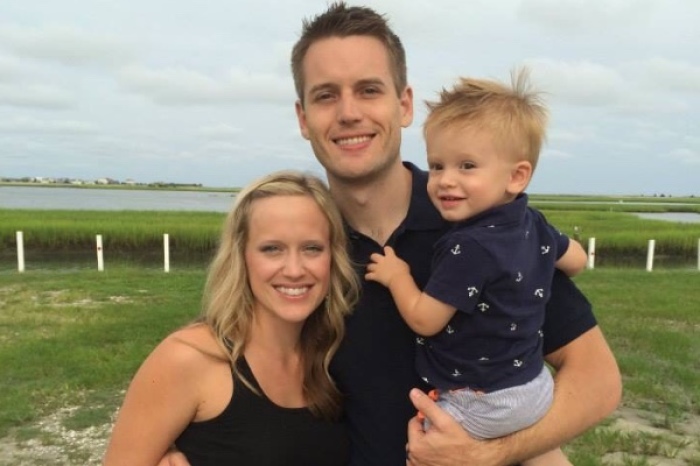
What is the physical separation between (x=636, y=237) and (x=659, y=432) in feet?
85.2

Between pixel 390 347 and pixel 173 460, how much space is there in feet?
2.89

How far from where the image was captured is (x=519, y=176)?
224 centimetres

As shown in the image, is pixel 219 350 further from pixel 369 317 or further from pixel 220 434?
pixel 369 317

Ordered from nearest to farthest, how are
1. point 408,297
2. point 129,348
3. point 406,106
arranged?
1. point 408,297
2. point 406,106
3. point 129,348

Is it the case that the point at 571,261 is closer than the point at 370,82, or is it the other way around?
the point at 571,261

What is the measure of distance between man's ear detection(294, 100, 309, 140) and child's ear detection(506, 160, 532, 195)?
0.90 m

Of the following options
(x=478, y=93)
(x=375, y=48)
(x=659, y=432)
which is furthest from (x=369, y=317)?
(x=659, y=432)

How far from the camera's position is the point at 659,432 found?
230 inches

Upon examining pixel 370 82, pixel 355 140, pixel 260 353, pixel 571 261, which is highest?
pixel 370 82

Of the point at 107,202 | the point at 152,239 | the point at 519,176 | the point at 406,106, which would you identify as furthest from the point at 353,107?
the point at 107,202

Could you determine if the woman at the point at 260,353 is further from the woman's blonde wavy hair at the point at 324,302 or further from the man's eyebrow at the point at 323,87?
the man's eyebrow at the point at 323,87

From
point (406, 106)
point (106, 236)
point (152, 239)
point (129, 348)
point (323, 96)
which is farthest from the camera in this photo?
point (152, 239)

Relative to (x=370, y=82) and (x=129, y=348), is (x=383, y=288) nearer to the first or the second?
(x=370, y=82)

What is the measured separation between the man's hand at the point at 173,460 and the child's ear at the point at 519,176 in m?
1.52
